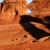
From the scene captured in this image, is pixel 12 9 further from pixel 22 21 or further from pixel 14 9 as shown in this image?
pixel 22 21

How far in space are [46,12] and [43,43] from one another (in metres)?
18.3

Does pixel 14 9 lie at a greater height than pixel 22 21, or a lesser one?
greater

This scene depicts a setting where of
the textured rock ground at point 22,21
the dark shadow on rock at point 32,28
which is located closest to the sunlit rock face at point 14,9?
the textured rock ground at point 22,21

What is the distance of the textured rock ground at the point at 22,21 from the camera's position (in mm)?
20202

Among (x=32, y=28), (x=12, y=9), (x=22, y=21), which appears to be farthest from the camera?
(x=12, y=9)

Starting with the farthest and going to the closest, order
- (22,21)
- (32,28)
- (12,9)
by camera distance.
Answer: (12,9)
(22,21)
(32,28)

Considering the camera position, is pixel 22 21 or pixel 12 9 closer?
pixel 22 21

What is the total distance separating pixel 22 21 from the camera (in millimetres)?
28891

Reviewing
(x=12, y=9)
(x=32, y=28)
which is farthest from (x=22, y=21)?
(x=32, y=28)

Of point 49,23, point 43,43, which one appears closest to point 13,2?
point 49,23

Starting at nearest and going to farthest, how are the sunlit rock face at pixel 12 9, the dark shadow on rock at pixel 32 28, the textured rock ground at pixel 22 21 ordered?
1. the textured rock ground at pixel 22 21
2. the dark shadow on rock at pixel 32 28
3. the sunlit rock face at pixel 12 9

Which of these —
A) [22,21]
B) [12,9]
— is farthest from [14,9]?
[22,21]

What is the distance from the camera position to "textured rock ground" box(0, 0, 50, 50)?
795 inches

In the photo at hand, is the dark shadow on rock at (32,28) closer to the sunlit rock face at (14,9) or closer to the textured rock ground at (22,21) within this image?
the textured rock ground at (22,21)
